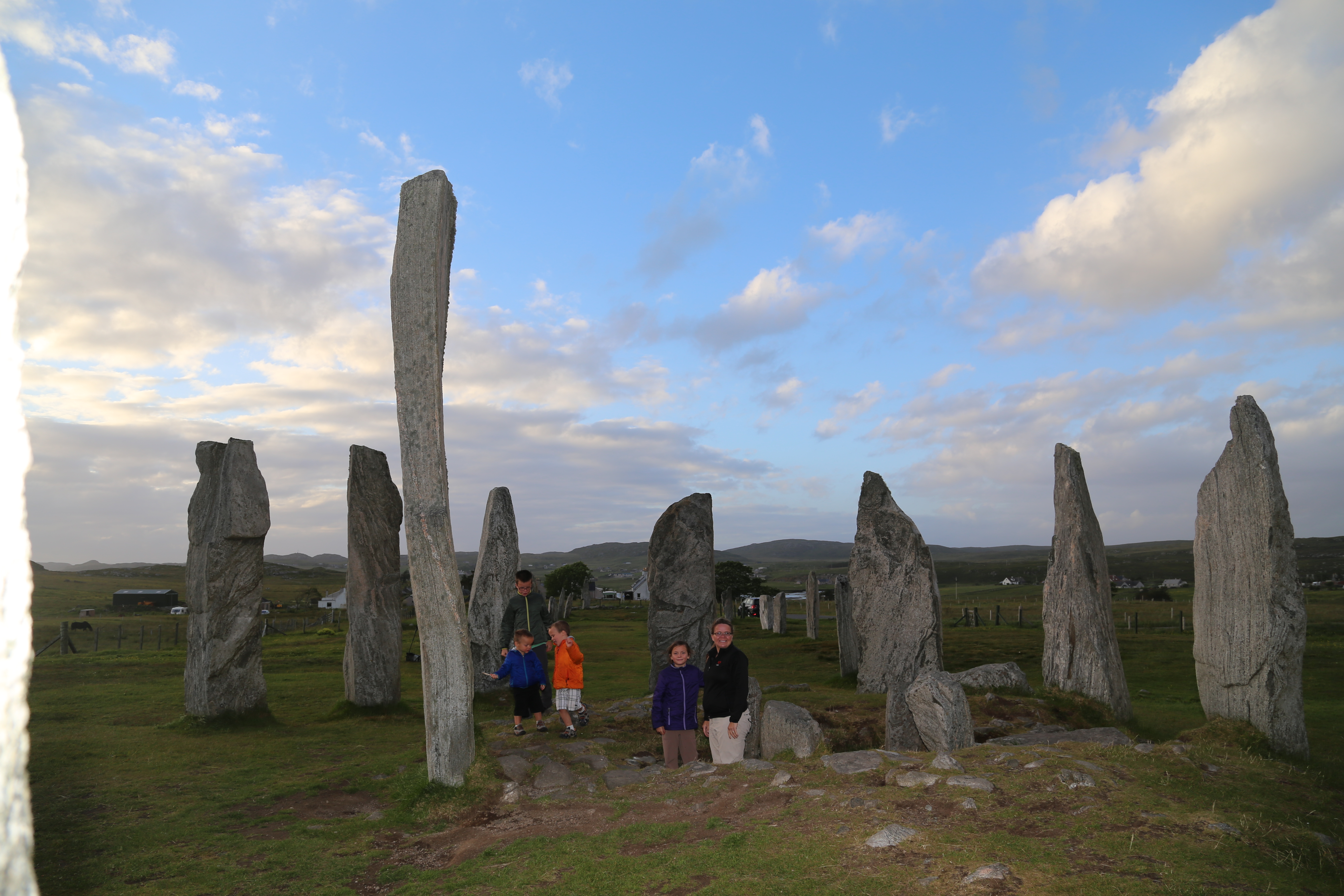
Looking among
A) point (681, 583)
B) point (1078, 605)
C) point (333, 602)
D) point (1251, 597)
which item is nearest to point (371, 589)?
point (681, 583)

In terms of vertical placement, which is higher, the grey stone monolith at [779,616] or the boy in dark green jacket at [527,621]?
the boy in dark green jacket at [527,621]

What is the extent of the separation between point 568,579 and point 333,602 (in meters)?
18.2

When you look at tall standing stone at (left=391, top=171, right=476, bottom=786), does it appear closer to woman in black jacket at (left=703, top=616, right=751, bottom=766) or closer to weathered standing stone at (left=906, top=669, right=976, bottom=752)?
woman in black jacket at (left=703, top=616, right=751, bottom=766)

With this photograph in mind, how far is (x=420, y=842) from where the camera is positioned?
754cm

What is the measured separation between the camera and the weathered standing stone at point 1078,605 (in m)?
13.0

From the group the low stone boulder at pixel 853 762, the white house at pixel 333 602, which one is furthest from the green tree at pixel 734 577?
the low stone boulder at pixel 853 762

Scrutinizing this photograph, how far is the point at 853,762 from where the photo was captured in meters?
8.05

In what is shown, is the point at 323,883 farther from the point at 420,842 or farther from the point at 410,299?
the point at 410,299

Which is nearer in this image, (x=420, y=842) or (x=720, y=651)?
(x=420, y=842)

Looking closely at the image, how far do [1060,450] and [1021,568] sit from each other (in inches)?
4462

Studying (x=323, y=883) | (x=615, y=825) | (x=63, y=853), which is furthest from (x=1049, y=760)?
(x=63, y=853)

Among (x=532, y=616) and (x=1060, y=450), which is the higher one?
(x=1060, y=450)

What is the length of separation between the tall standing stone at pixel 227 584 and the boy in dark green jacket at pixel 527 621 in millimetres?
4638

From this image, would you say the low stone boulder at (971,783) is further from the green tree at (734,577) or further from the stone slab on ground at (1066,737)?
the green tree at (734,577)
